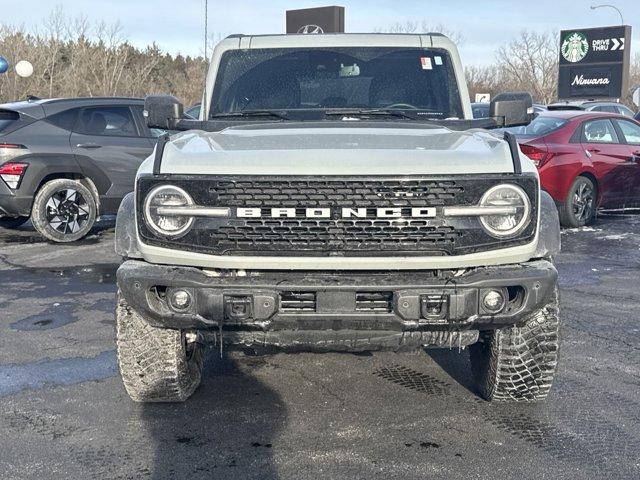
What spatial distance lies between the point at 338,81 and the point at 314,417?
2.22m

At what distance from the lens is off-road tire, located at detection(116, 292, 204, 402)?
412 cm

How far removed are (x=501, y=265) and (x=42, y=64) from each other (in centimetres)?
3029

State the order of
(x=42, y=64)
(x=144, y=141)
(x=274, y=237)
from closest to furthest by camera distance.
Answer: (x=274, y=237) → (x=144, y=141) → (x=42, y=64)

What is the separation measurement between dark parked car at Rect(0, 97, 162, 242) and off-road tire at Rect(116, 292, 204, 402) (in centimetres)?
608

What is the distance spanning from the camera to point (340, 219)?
3.70 meters

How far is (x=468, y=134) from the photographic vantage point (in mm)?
4500

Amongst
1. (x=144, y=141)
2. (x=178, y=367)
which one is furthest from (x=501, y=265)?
(x=144, y=141)

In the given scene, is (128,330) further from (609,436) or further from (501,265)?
(609,436)

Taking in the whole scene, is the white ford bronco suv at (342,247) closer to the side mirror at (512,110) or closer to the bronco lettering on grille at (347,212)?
the bronco lettering on grille at (347,212)

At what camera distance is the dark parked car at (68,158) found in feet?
31.6

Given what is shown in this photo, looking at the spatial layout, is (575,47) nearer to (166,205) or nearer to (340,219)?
(340,219)

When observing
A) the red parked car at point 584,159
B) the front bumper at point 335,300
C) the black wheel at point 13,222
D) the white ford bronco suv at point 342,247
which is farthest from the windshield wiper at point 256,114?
the black wheel at point 13,222

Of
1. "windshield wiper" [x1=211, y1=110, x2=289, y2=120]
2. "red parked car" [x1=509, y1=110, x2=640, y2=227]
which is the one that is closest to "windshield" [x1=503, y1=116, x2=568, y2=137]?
"red parked car" [x1=509, y1=110, x2=640, y2=227]

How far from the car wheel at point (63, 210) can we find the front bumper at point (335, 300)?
6.49 m
